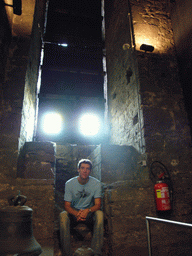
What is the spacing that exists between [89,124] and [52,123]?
1030 mm

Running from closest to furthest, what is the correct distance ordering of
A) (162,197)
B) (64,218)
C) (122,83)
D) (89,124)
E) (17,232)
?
(17,232) < (64,218) < (162,197) < (122,83) < (89,124)

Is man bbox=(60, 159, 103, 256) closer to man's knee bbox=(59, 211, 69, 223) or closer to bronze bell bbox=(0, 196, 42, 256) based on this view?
man's knee bbox=(59, 211, 69, 223)

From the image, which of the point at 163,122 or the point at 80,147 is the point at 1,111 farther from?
the point at 163,122

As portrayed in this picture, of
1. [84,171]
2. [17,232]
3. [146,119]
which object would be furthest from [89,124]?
[17,232]

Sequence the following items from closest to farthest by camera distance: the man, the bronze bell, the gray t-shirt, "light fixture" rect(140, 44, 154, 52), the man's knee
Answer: the bronze bell, the man, the man's knee, the gray t-shirt, "light fixture" rect(140, 44, 154, 52)

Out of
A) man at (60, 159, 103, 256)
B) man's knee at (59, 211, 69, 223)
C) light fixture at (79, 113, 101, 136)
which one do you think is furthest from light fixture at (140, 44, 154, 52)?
man's knee at (59, 211, 69, 223)

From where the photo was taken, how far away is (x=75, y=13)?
6.32 metres

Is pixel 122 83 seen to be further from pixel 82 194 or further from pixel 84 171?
pixel 82 194

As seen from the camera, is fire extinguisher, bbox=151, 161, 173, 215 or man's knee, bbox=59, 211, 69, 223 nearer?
man's knee, bbox=59, 211, 69, 223

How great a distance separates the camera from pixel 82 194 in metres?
2.49

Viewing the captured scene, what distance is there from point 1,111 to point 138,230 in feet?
8.68

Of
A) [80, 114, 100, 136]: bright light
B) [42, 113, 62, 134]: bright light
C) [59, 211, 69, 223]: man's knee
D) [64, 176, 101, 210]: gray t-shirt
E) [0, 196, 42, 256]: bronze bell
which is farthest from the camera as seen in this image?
[80, 114, 100, 136]: bright light

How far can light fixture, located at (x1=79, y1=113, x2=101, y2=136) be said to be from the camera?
209 inches

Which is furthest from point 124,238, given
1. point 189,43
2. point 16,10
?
point 16,10
